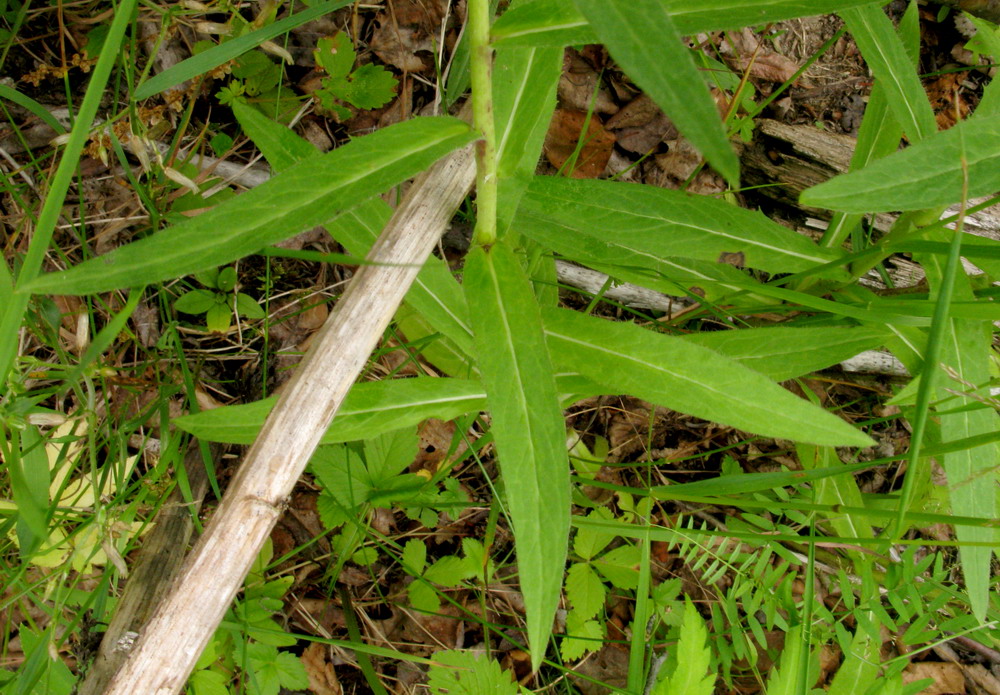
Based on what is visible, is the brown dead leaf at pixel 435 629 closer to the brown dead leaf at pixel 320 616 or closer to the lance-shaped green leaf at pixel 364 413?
the brown dead leaf at pixel 320 616

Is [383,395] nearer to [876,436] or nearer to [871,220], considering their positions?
[871,220]

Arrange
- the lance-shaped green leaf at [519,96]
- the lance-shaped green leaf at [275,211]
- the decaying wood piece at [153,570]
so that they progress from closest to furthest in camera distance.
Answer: the lance-shaped green leaf at [275,211], the lance-shaped green leaf at [519,96], the decaying wood piece at [153,570]

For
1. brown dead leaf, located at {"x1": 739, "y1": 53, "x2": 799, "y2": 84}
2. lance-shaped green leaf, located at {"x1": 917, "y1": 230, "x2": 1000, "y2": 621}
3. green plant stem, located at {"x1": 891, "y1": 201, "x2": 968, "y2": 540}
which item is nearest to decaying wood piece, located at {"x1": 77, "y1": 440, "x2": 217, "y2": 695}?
green plant stem, located at {"x1": 891, "y1": 201, "x2": 968, "y2": 540}

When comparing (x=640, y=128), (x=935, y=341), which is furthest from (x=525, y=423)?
(x=640, y=128)

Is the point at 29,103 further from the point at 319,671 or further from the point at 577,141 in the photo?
the point at 319,671

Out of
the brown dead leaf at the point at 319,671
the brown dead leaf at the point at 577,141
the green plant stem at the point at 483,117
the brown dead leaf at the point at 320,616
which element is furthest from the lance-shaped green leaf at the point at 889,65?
the brown dead leaf at the point at 319,671

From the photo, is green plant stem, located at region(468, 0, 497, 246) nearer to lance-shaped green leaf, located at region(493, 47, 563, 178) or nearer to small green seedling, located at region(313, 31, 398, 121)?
lance-shaped green leaf, located at region(493, 47, 563, 178)

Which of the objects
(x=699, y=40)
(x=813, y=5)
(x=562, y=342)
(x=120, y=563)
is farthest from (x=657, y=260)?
(x=120, y=563)
